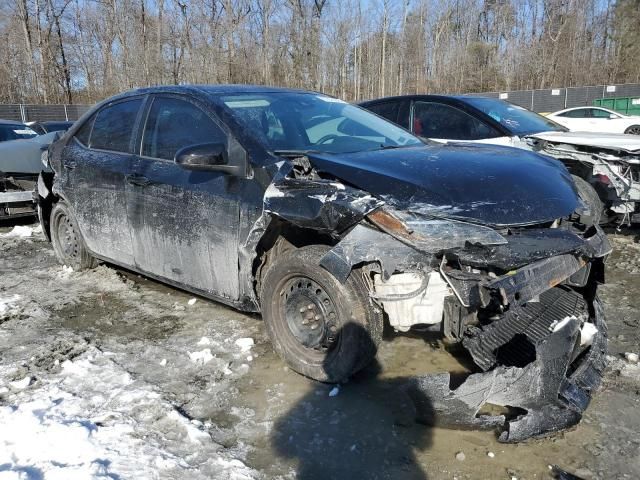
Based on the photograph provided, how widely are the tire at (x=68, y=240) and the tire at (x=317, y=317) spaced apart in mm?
2723

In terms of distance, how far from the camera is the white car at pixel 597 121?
16297 millimetres

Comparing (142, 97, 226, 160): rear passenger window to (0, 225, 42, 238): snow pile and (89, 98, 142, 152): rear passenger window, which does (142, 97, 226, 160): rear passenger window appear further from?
(0, 225, 42, 238): snow pile

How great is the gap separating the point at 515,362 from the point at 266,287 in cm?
152

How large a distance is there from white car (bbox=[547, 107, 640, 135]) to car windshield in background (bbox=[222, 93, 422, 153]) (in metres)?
13.0

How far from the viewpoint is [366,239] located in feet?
9.56

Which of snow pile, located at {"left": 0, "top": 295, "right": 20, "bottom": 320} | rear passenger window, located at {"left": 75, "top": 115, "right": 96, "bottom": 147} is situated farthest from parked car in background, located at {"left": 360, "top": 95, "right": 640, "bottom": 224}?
snow pile, located at {"left": 0, "top": 295, "right": 20, "bottom": 320}

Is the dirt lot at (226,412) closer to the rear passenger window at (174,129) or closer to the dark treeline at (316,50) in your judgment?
the rear passenger window at (174,129)

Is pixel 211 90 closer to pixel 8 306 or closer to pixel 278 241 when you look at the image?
pixel 278 241

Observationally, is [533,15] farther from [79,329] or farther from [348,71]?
[79,329]

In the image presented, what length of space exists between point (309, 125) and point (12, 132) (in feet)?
25.4

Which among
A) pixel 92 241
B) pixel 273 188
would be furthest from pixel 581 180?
pixel 92 241

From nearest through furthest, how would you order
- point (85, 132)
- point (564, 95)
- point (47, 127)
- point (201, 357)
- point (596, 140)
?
point (201, 357) → point (85, 132) → point (596, 140) → point (47, 127) → point (564, 95)

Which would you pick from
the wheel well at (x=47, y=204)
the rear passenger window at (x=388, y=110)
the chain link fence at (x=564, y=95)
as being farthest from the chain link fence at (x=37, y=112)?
the rear passenger window at (x=388, y=110)

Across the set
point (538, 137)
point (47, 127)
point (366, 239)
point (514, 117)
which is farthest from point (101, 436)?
point (47, 127)
